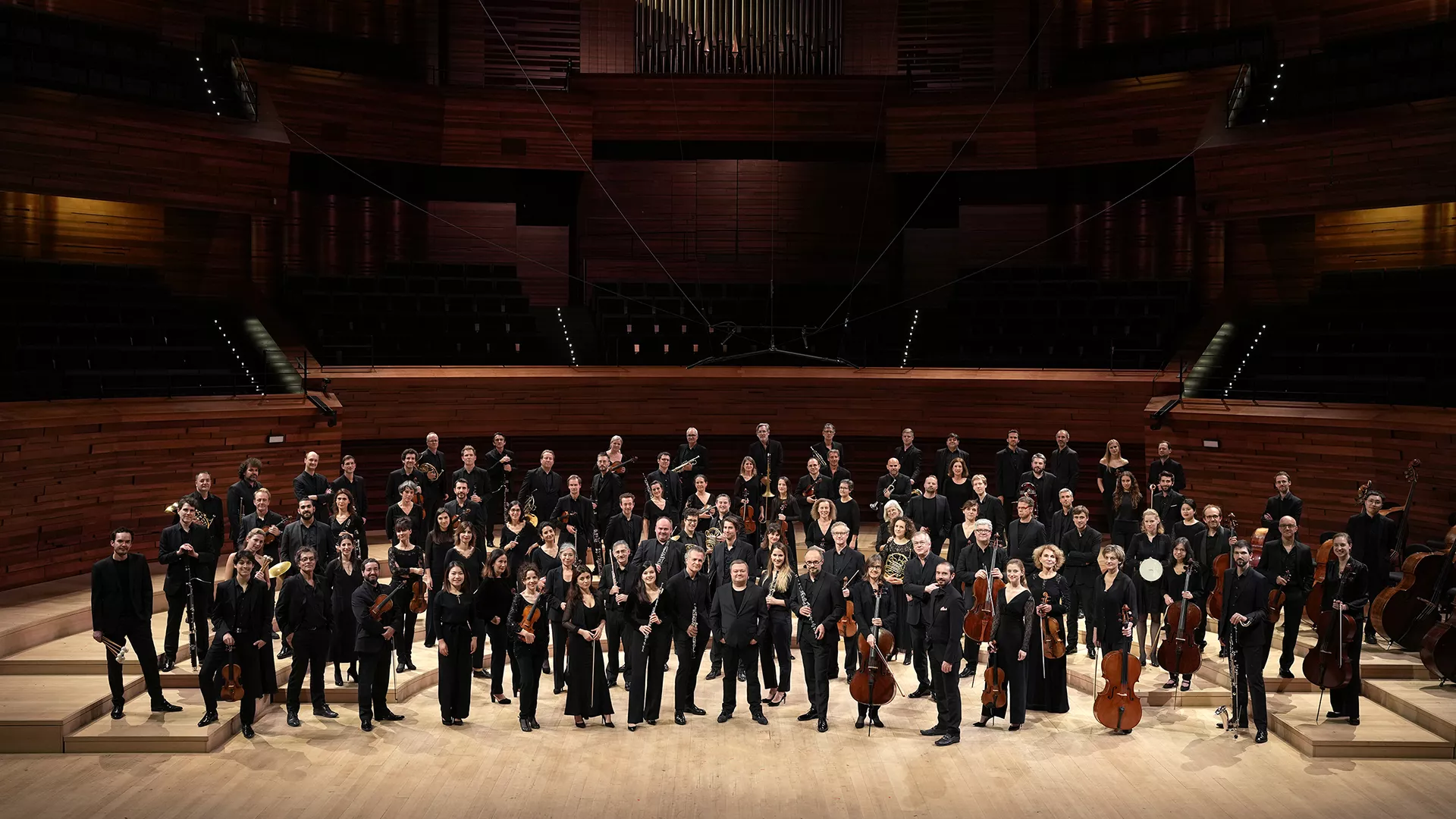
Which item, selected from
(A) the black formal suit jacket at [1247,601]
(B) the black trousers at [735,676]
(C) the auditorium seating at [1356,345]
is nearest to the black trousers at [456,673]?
(B) the black trousers at [735,676]

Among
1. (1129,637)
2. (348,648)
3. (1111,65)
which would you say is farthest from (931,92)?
(348,648)

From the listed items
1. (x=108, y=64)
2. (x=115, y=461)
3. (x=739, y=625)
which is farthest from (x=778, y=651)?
(x=108, y=64)

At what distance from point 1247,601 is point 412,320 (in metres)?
10.7

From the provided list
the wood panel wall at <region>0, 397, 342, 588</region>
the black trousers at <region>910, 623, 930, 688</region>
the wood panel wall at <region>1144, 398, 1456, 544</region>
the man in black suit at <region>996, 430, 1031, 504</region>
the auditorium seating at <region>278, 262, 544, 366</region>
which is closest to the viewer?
the black trousers at <region>910, 623, 930, 688</region>

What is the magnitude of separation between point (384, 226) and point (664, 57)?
482 centimetres

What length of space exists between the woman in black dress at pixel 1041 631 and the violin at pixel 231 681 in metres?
5.66

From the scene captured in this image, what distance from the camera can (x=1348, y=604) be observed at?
8773 mm

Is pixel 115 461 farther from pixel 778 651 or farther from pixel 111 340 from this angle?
pixel 778 651

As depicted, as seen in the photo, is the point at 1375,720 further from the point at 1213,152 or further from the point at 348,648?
the point at 1213,152

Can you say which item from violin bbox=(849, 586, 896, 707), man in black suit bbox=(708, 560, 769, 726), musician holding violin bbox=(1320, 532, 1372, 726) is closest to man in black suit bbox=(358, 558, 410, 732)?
man in black suit bbox=(708, 560, 769, 726)

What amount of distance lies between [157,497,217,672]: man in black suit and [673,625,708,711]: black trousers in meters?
3.46

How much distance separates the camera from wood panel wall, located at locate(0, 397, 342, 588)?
11438 millimetres

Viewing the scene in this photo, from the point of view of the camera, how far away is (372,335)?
15.3 metres

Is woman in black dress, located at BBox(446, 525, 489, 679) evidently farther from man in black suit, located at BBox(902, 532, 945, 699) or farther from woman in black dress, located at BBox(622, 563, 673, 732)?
man in black suit, located at BBox(902, 532, 945, 699)
